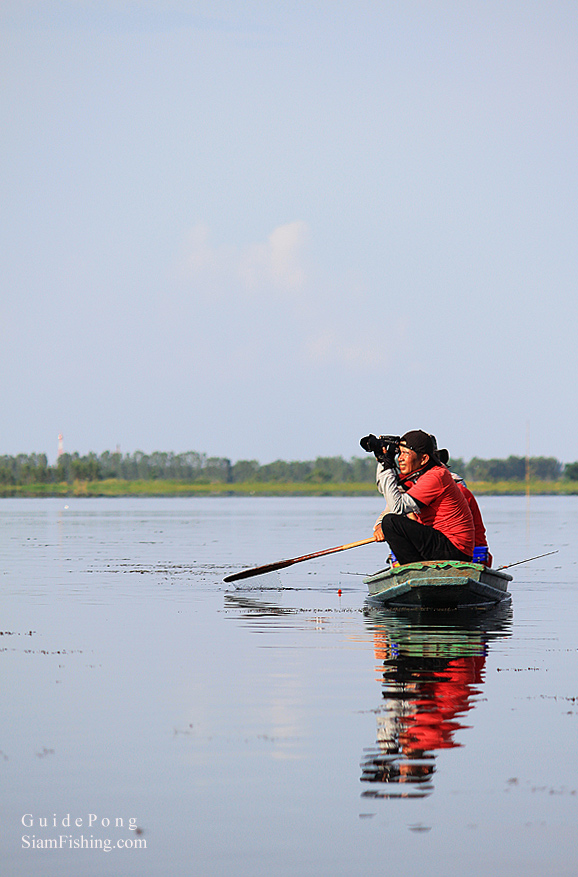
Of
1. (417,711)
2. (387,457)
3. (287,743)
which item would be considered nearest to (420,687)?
(417,711)

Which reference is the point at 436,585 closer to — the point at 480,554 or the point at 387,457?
the point at 480,554

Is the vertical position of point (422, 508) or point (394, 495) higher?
point (394, 495)

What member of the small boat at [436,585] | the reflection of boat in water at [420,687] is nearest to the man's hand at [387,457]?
the small boat at [436,585]

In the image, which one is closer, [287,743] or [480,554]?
[287,743]

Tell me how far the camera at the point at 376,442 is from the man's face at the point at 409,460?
0.65ft

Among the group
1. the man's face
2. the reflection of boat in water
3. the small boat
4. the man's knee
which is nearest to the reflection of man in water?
the reflection of boat in water

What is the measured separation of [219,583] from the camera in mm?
21516

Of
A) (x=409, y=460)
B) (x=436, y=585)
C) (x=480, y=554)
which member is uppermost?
(x=409, y=460)

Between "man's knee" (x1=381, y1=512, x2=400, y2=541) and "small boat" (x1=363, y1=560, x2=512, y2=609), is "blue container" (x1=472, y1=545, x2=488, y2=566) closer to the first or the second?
"small boat" (x1=363, y1=560, x2=512, y2=609)

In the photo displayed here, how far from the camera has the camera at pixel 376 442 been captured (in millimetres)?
14846

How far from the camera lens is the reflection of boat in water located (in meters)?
6.98

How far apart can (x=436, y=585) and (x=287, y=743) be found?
23.7 ft

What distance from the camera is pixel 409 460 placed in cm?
1455

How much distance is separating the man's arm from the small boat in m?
0.73
